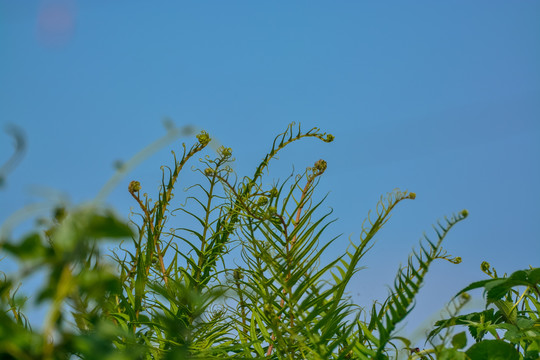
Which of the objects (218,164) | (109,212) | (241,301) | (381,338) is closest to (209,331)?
(241,301)

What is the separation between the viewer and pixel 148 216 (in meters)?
1.53

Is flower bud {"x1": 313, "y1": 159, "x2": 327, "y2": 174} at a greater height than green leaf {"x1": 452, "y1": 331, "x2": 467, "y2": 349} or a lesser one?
greater

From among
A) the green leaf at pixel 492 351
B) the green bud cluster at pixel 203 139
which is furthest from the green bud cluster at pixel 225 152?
the green leaf at pixel 492 351

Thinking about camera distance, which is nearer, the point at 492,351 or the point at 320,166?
the point at 492,351

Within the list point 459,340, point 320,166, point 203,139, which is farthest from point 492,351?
point 203,139

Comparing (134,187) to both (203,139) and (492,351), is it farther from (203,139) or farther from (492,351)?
(492,351)

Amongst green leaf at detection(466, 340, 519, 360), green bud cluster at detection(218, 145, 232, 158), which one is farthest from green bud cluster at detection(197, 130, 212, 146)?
green leaf at detection(466, 340, 519, 360)

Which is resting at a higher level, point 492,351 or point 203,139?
point 203,139

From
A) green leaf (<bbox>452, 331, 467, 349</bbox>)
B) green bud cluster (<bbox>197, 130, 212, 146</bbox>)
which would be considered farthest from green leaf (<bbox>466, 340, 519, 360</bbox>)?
green bud cluster (<bbox>197, 130, 212, 146</bbox>)

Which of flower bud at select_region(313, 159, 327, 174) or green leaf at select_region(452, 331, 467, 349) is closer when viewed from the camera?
green leaf at select_region(452, 331, 467, 349)

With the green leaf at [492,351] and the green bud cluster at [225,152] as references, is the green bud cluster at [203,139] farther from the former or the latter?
the green leaf at [492,351]

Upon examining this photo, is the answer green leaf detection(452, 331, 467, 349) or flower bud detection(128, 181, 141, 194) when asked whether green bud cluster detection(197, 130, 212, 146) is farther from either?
green leaf detection(452, 331, 467, 349)

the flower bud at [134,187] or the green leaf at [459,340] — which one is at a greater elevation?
the flower bud at [134,187]

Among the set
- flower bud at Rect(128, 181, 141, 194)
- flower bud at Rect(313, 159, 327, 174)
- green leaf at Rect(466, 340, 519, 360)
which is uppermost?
flower bud at Rect(313, 159, 327, 174)
